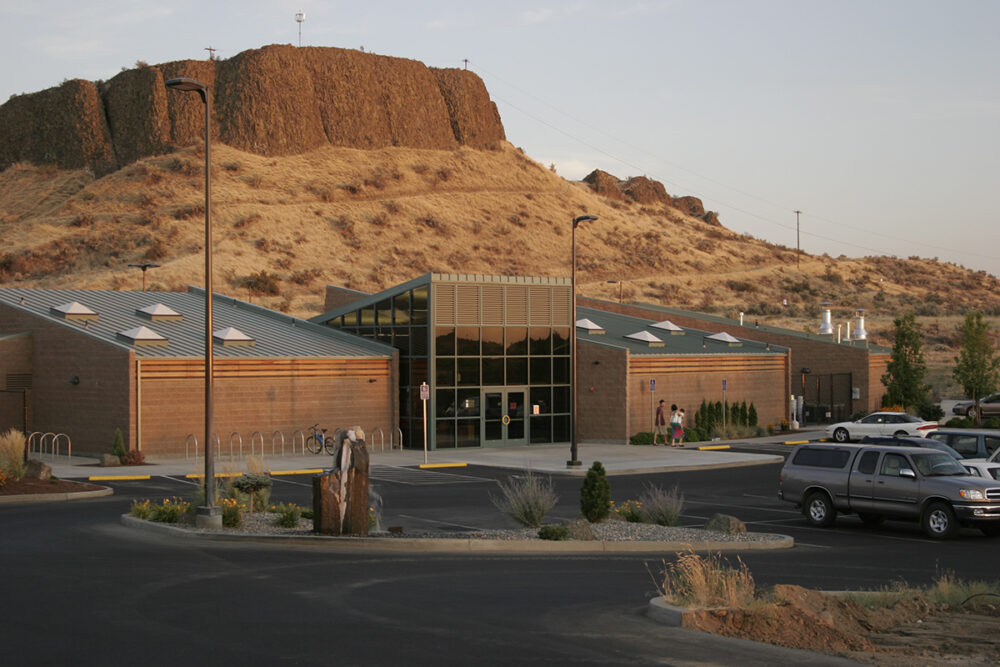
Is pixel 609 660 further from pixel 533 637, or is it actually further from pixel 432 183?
pixel 432 183

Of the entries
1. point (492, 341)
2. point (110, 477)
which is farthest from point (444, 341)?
point (110, 477)

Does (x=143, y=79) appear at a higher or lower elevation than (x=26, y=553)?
higher

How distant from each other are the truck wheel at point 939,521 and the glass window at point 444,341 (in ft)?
75.3

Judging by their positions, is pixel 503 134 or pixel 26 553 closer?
pixel 26 553

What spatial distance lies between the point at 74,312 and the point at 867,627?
3405cm

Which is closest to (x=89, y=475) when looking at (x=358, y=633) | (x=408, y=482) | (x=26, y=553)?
(x=408, y=482)

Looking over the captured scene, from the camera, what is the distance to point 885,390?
56.7 meters

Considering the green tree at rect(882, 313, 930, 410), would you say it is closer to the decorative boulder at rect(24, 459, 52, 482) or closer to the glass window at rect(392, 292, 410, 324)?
the glass window at rect(392, 292, 410, 324)

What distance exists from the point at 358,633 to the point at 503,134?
11621 cm

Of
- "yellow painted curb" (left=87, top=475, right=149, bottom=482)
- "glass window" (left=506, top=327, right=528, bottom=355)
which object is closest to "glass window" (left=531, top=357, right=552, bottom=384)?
"glass window" (left=506, top=327, right=528, bottom=355)

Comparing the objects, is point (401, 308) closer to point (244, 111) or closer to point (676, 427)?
point (676, 427)

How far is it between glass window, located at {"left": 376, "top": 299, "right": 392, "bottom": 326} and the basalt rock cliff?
6498cm

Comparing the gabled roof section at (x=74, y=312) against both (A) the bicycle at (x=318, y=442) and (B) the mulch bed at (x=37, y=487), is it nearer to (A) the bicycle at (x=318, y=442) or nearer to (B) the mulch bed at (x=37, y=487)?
(A) the bicycle at (x=318, y=442)

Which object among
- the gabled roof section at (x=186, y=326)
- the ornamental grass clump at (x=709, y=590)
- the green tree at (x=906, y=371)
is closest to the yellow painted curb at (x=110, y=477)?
the gabled roof section at (x=186, y=326)
